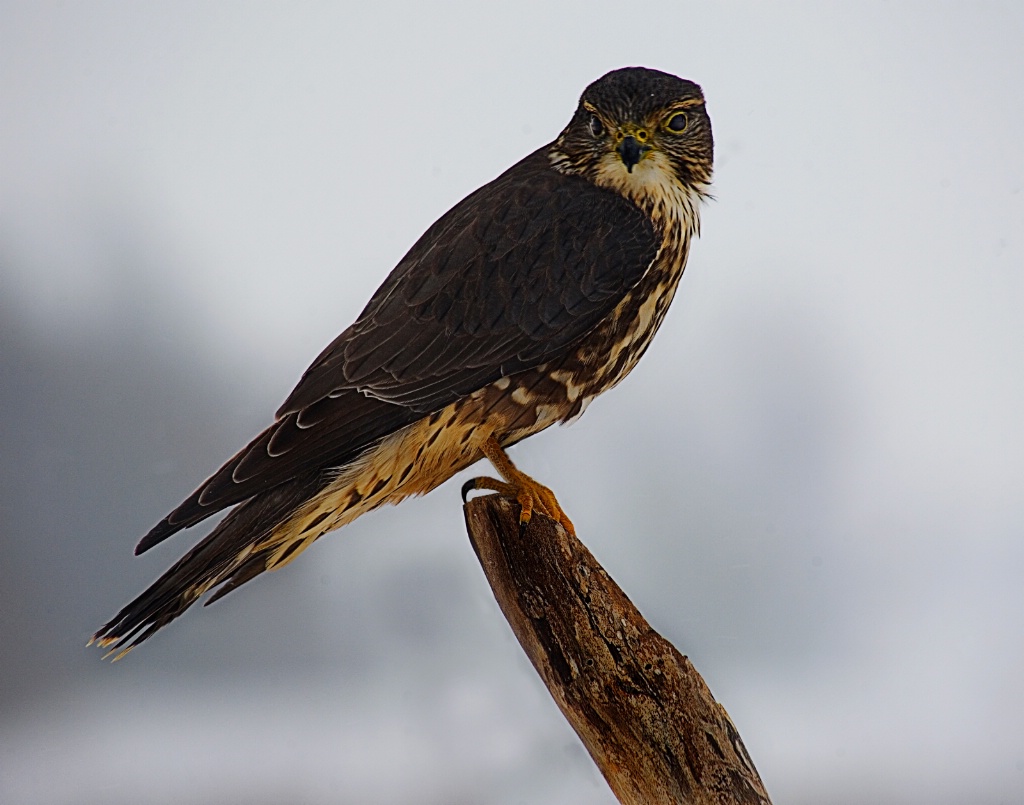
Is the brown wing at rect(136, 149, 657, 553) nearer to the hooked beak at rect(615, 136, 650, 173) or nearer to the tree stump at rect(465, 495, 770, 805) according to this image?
the hooked beak at rect(615, 136, 650, 173)

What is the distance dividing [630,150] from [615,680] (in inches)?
32.5

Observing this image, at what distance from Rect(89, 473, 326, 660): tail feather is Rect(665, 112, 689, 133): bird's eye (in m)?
0.79

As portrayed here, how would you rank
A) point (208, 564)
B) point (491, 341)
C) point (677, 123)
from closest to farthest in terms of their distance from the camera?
point (208, 564) < point (491, 341) < point (677, 123)

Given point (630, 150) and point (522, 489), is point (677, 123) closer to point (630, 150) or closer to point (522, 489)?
point (630, 150)

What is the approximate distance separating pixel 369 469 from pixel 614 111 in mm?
689

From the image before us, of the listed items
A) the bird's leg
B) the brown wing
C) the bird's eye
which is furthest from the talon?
the bird's eye

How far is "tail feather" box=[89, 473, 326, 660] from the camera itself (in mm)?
1534

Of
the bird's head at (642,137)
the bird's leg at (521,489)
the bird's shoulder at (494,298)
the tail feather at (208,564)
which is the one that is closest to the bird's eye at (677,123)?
the bird's head at (642,137)

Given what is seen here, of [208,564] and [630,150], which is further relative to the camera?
[630,150]

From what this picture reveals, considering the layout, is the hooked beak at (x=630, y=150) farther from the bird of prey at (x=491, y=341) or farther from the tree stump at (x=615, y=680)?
the tree stump at (x=615, y=680)

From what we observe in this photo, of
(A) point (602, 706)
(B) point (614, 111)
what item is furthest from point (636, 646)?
(B) point (614, 111)

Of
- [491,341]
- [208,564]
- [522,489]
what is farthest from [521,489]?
[208,564]

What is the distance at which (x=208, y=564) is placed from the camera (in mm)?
1558

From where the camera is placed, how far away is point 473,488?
1932 millimetres
